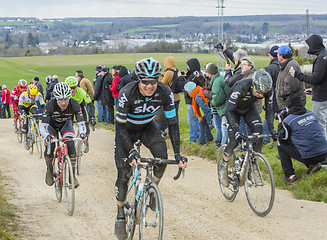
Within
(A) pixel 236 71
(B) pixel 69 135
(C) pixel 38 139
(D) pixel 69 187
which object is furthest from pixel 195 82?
(C) pixel 38 139

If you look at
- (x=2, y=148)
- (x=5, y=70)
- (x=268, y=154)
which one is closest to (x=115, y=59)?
(x=5, y=70)

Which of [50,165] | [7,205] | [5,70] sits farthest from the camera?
[5,70]

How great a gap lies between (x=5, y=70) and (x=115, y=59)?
23.4 m

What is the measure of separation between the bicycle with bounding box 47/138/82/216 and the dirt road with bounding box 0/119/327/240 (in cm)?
23

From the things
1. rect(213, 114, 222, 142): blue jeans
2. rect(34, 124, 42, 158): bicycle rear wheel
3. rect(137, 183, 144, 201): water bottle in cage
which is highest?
rect(137, 183, 144, 201): water bottle in cage

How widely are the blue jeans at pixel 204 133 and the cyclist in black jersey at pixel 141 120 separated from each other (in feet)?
19.0

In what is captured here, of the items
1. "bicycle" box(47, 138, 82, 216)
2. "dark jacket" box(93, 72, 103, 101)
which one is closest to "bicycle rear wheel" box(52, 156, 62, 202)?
"bicycle" box(47, 138, 82, 216)

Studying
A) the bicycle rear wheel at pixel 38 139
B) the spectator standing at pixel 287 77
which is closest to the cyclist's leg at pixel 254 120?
the spectator standing at pixel 287 77

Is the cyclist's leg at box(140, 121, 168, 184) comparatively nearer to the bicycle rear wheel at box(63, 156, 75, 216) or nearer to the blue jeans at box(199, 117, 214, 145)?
the bicycle rear wheel at box(63, 156, 75, 216)

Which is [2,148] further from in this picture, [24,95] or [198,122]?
[198,122]

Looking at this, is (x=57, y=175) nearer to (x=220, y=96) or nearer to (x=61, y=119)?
(x=61, y=119)

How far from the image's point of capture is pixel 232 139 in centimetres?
812

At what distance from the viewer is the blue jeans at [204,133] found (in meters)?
12.5

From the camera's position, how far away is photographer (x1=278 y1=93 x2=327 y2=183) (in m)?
8.41
